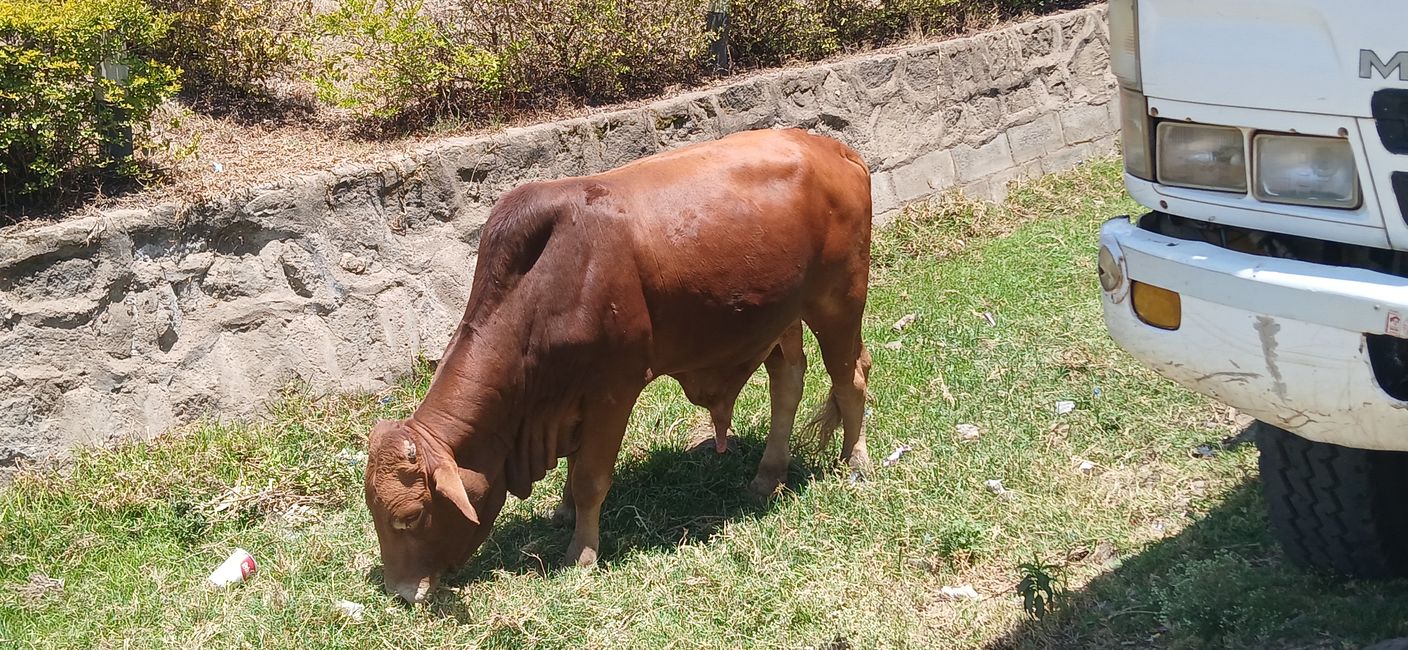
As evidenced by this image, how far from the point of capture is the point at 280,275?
6254 millimetres

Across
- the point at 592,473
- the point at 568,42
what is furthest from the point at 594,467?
the point at 568,42

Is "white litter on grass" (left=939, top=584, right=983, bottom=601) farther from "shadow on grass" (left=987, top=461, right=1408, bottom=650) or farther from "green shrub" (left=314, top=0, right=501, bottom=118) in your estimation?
"green shrub" (left=314, top=0, right=501, bottom=118)

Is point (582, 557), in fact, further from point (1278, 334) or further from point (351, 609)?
point (1278, 334)

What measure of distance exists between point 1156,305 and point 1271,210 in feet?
1.20

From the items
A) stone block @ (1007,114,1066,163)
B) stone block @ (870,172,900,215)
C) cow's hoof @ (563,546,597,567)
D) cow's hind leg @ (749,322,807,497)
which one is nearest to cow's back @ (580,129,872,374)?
cow's hind leg @ (749,322,807,497)

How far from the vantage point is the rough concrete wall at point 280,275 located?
561 cm

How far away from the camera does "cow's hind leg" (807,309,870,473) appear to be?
5.67 metres

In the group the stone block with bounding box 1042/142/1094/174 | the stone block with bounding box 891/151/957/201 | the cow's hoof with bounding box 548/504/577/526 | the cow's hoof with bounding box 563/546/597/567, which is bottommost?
the stone block with bounding box 1042/142/1094/174

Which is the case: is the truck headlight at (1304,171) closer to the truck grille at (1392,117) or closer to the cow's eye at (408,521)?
the truck grille at (1392,117)

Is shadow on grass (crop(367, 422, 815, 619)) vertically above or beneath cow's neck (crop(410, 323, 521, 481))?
beneath

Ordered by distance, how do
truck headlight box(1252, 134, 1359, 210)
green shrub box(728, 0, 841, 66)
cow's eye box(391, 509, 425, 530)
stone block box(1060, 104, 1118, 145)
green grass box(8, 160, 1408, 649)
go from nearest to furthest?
1. truck headlight box(1252, 134, 1359, 210)
2. green grass box(8, 160, 1408, 649)
3. cow's eye box(391, 509, 425, 530)
4. green shrub box(728, 0, 841, 66)
5. stone block box(1060, 104, 1118, 145)

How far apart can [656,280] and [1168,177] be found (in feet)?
6.87

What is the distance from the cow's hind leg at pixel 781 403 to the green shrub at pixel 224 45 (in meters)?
3.46

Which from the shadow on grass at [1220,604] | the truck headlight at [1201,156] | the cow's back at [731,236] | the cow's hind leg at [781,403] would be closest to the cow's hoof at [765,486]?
the cow's hind leg at [781,403]
